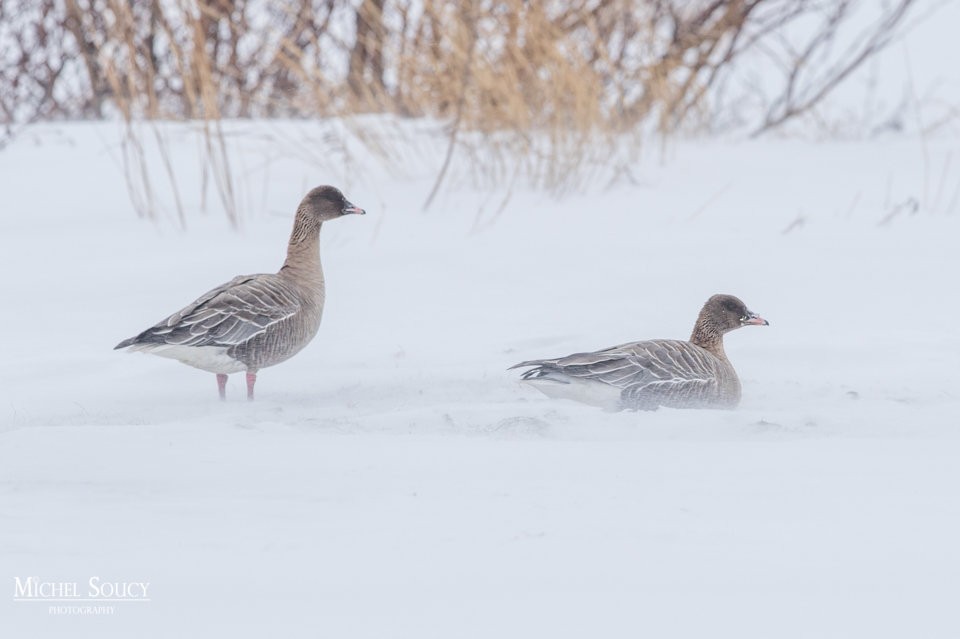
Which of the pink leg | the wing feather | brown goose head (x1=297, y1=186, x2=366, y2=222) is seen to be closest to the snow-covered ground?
the pink leg

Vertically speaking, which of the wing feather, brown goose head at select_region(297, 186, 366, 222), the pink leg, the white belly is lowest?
the pink leg

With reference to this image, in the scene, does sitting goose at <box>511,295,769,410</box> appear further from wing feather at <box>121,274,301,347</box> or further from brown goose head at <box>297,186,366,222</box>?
brown goose head at <box>297,186,366,222</box>

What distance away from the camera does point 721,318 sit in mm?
5988

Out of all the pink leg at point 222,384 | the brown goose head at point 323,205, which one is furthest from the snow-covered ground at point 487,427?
the brown goose head at point 323,205

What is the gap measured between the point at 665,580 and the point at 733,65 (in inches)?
397

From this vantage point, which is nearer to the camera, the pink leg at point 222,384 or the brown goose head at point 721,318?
the pink leg at point 222,384

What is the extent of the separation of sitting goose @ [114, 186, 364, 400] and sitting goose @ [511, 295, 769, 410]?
1082 millimetres

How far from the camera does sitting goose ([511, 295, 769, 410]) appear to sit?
5273mm

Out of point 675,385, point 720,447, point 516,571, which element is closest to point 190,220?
point 675,385

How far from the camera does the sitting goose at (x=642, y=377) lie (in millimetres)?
5273

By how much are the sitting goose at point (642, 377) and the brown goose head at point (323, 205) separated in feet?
5.03

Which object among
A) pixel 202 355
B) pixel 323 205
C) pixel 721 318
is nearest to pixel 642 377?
pixel 721 318

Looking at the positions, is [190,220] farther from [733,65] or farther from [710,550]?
[710,550]

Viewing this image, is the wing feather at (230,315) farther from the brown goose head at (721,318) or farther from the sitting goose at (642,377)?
the brown goose head at (721,318)
